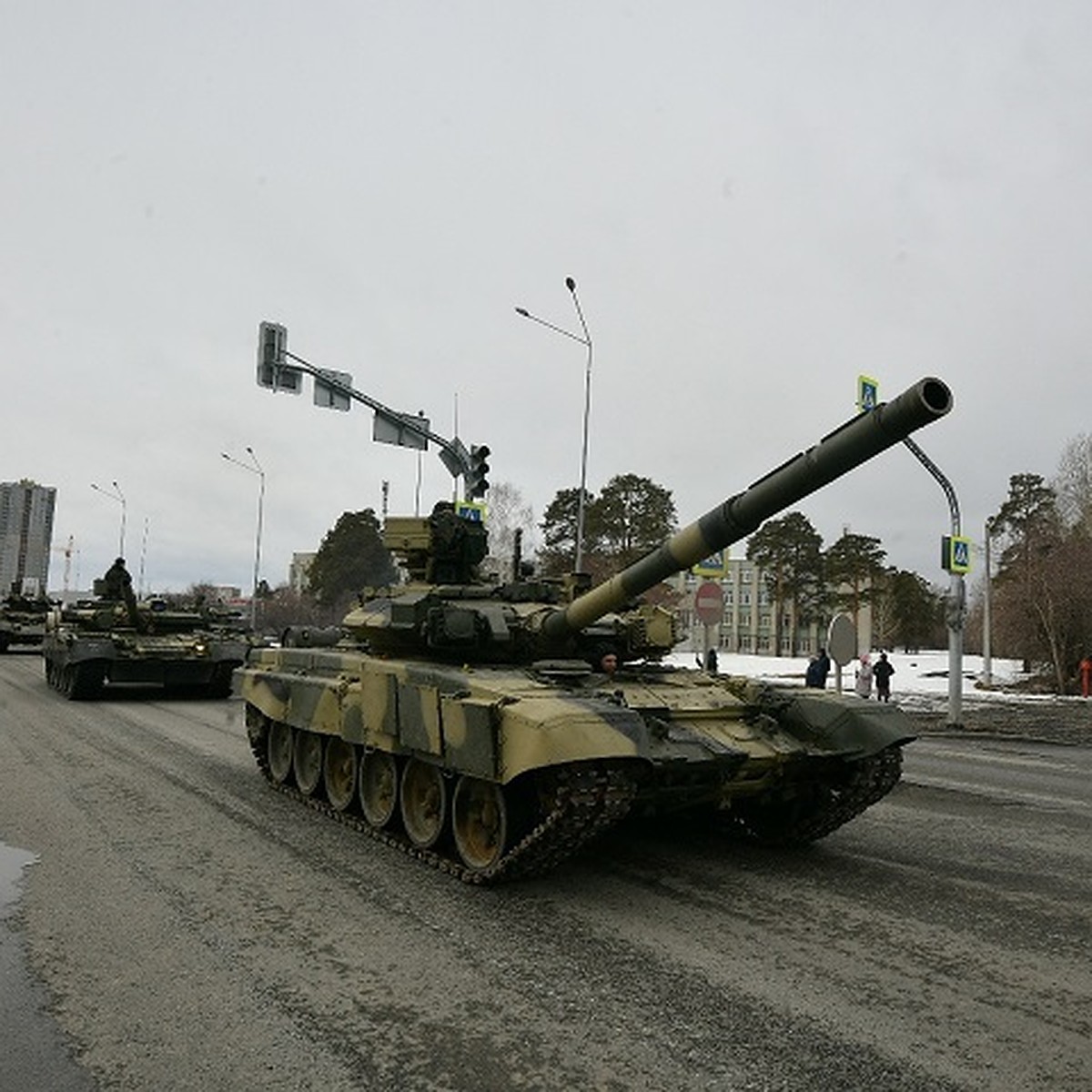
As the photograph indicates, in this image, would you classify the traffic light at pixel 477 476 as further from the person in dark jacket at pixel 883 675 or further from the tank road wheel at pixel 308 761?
the person in dark jacket at pixel 883 675

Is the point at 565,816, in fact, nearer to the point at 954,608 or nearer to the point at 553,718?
the point at 553,718

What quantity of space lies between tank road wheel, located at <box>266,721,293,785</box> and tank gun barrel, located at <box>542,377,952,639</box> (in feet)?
11.6

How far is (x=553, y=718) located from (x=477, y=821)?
1.49 metres

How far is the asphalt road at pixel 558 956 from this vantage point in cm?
400

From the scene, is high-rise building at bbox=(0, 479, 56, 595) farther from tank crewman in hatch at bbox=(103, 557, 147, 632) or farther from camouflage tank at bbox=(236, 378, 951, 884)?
camouflage tank at bbox=(236, 378, 951, 884)

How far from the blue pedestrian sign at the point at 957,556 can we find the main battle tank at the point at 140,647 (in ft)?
39.9

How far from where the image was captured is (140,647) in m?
17.7

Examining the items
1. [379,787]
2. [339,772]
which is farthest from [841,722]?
[339,772]

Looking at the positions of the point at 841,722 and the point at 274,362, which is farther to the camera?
the point at 274,362

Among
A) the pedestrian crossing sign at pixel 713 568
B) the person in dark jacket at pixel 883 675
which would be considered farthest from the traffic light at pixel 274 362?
the person in dark jacket at pixel 883 675

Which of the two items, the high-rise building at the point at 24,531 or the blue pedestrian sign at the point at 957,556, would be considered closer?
the blue pedestrian sign at the point at 957,556

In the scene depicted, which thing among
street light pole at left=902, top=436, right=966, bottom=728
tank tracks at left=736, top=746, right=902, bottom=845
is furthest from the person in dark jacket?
tank tracks at left=736, top=746, right=902, bottom=845

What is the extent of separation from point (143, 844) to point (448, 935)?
2.92 m

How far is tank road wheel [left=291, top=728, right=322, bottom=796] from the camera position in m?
9.25
